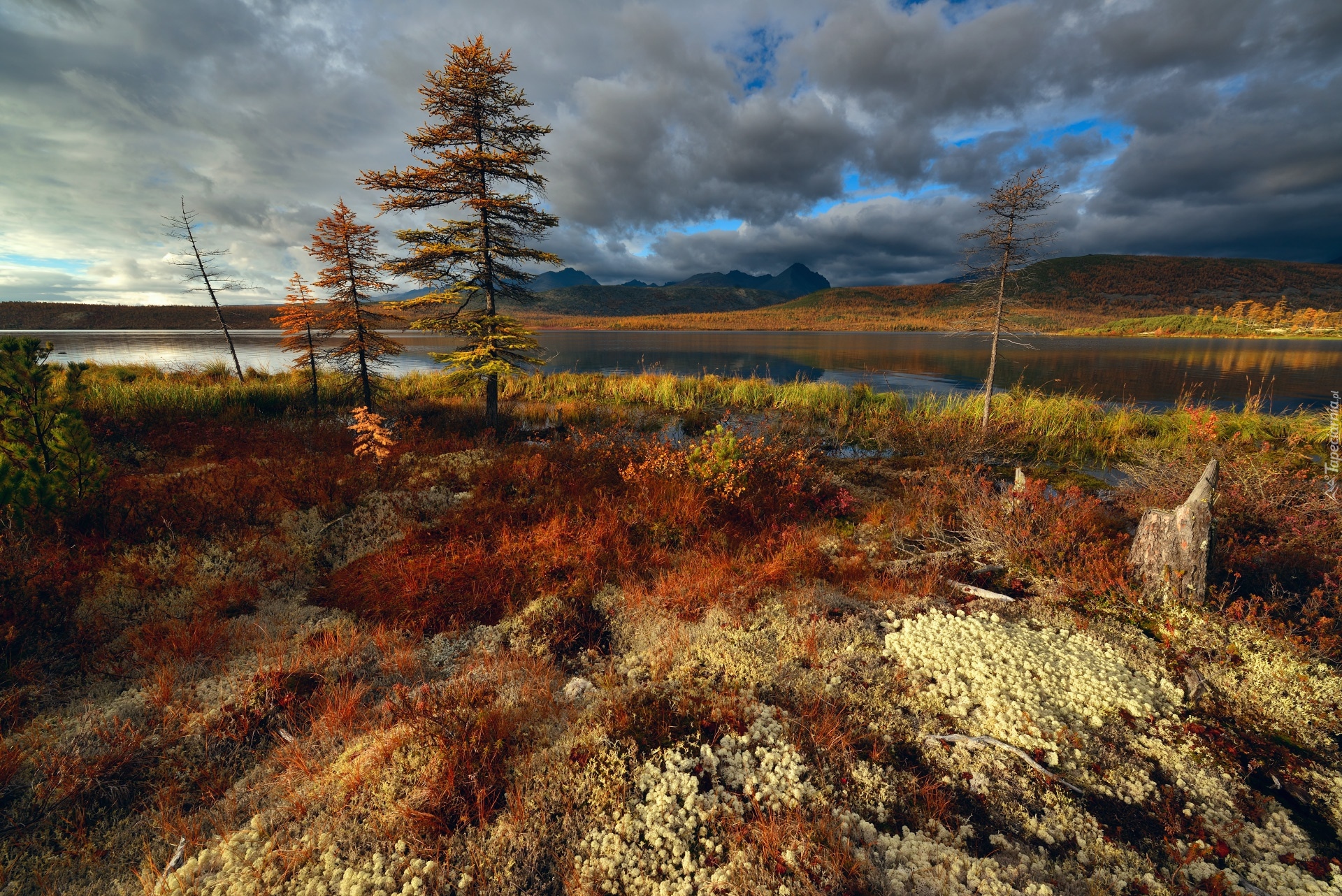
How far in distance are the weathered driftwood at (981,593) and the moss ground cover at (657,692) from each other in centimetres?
19

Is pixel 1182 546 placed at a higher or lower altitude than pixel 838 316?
lower

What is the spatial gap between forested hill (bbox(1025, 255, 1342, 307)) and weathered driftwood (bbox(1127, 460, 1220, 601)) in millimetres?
147050

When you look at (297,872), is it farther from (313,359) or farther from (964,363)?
(964,363)

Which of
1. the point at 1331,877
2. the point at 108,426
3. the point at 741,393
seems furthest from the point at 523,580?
the point at 741,393

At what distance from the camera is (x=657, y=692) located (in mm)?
3965

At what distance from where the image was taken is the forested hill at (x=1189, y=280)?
396ft

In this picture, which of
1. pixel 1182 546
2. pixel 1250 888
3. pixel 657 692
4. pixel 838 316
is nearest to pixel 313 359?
pixel 657 692

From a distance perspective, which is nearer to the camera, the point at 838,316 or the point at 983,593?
the point at 983,593

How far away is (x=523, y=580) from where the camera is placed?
5824mm

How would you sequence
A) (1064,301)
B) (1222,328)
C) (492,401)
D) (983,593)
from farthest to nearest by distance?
(1064,301)
(1222,328)
(492,401)
(983,593)

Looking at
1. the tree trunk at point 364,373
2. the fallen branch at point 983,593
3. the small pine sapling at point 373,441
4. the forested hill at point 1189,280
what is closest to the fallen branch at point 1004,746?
the fallen branch at point 983,593

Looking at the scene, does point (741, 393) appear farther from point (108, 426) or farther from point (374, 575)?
point (108, 426)

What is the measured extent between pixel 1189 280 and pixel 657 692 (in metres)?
199

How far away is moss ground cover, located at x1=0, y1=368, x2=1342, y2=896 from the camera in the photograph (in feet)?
8.78
